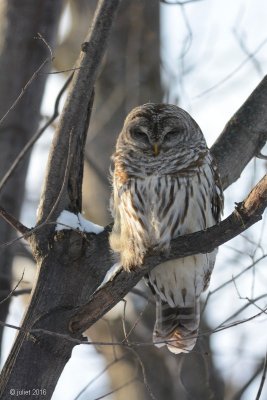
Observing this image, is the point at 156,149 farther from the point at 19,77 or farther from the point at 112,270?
the point at 19,77

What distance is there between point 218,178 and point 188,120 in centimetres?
70

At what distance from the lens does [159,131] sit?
19.2 ft

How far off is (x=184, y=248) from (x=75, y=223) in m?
0.73

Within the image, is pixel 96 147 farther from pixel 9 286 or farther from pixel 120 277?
pixel 120 277

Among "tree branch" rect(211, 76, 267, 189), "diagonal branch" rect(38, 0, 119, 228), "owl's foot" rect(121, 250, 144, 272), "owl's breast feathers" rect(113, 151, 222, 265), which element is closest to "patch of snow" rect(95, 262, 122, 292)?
"owl's foot" rect(121, 250, 144, 272)

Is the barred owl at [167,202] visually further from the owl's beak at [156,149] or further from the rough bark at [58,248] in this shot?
the rough bark at [58,248]

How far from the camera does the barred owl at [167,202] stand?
531 centimetres

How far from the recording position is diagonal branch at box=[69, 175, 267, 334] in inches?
163

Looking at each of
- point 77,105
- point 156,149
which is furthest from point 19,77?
point 77,105

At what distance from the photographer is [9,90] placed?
626cm

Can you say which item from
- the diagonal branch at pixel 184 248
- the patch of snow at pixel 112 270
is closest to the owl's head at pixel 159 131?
the patch of snow at pixel 112 270

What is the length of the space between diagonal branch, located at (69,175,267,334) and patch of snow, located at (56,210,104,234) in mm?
376

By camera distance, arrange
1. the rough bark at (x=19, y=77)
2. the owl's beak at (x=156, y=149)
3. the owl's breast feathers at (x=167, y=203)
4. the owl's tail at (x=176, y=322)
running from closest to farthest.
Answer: the owl's breast feathers at (x=167, y=203) → the owl's beak at (x=156, y=149) → the owl's tail at (x=176, y=322) → the rough bark at (x=19, y=77)

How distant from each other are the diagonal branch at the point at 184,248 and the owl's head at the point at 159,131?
1.06 metres
